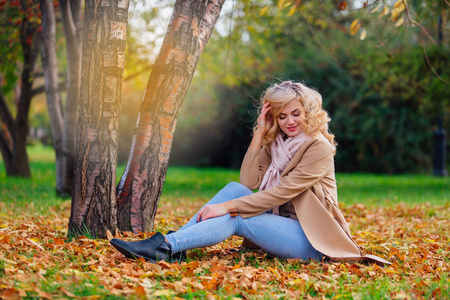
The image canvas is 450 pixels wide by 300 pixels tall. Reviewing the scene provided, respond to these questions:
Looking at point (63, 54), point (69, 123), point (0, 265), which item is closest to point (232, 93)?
point (63, 54)

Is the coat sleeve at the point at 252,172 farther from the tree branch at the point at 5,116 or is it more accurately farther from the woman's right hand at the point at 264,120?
the tree branch at the point at 5,116

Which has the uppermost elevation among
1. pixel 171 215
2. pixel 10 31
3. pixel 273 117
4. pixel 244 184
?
pixel 10 31

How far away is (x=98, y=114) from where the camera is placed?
12.0 feet

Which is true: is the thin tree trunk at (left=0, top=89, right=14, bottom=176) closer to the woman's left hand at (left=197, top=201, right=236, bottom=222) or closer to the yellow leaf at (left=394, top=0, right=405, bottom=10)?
the woman's left hand at (left=197, top=201, right=236, bottom=222)

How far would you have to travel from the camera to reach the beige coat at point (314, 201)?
131 inches

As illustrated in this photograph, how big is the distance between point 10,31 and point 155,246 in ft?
18.7

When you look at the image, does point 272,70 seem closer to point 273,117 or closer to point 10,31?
point 10,31

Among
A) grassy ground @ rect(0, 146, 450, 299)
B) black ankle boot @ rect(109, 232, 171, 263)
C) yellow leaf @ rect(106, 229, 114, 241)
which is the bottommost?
grassy ground @ rect(0, 146, 450, 299)

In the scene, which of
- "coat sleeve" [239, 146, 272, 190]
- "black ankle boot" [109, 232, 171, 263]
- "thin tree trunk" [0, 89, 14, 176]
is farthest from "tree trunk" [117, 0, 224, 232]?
"thin tree trunk" [0, 89, 14, 176]

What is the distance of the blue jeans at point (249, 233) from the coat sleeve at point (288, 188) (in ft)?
0.29

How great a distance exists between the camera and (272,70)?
18266 mm

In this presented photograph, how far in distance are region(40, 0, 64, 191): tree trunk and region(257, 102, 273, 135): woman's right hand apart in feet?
15.4

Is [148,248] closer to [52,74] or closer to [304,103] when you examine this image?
[304,103]

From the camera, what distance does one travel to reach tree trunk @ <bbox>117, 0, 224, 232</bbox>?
3.83m
